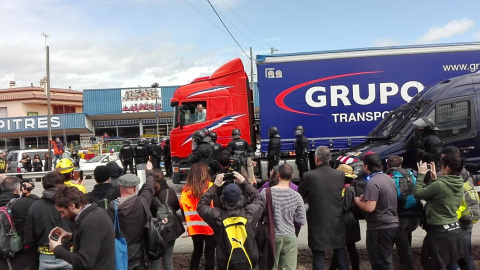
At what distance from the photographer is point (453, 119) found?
26.0ft

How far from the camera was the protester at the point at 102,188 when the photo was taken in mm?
4180

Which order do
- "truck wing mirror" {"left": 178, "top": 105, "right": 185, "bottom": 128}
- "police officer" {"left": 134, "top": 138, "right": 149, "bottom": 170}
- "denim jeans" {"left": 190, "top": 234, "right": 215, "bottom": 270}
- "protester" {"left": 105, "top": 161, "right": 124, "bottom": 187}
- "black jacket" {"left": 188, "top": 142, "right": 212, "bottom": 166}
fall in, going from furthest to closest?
"police officer" {"left": 134, "top": 138, "right": 149, "bottom": 170}, "truck wing mirror" {"left": 178, "top": 105, "right": 185, "bottom": 128}, "black jacket" {"left": 188, "top": 142, "right": 212, "bottom": 166}, "denim jeans" {"left": 190, "top": 234, "right": 215, "bottom": 270}, "protester" {"left": 105, "top": 161, "right": 124, "bottom": 187}

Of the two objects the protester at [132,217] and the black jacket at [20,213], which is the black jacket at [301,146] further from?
the black jacket at [20,213]

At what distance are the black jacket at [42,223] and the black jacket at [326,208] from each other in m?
2.50

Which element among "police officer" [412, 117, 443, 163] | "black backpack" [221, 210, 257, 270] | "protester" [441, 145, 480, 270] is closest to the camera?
"black backpack" [221, 210, 257, 270]

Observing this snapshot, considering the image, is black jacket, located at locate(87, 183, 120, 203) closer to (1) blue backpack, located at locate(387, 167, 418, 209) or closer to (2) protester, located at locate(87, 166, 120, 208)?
(2) protester, located at locate(87, 166, 120, 208)

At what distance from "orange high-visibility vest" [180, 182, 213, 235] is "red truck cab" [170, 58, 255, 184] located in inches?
249

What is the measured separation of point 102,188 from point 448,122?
6845mm

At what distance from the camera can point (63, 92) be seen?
4675 centimetres

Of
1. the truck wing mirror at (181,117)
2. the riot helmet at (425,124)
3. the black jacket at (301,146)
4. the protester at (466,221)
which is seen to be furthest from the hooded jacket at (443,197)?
the truck wing mirror at (181,117)

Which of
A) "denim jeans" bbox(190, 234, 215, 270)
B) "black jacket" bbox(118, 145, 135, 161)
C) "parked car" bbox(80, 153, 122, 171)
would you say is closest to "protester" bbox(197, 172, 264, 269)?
"denim jeans" bbox(190, 234, 215, 270)

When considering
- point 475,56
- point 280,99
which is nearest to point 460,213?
point 280,99

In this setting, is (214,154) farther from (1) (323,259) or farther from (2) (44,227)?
(2) (44,227)

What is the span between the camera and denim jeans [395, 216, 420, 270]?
4.36 metres
